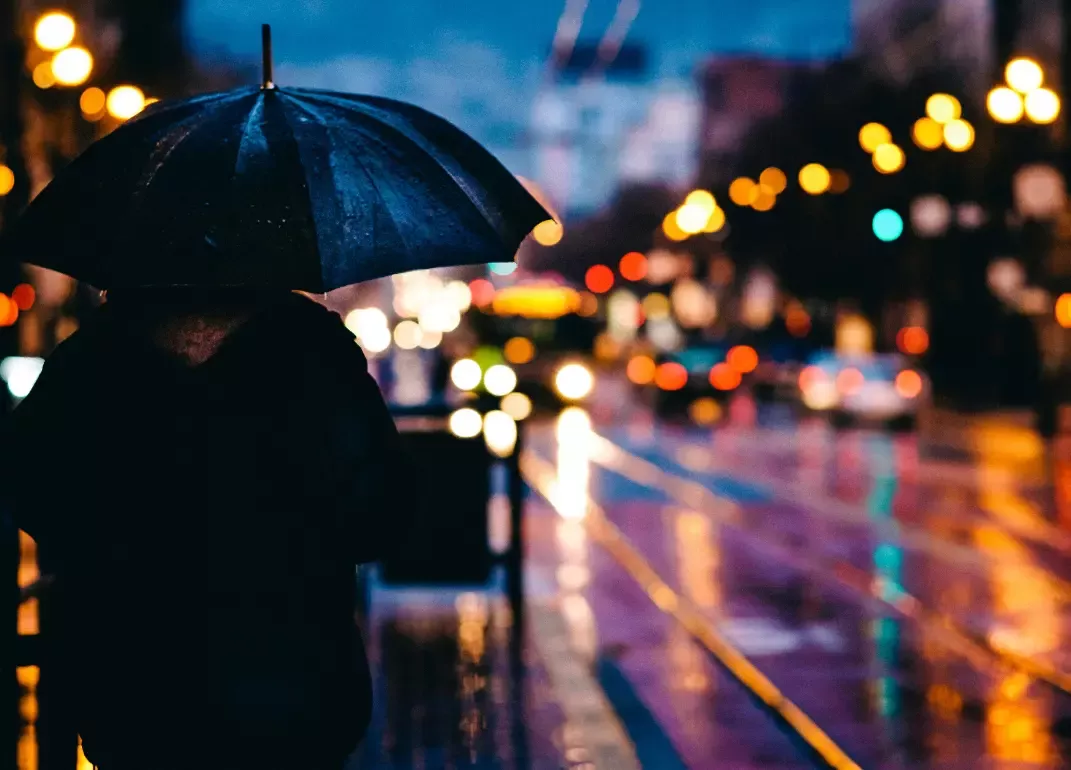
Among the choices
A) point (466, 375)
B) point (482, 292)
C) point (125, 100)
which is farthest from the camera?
point (482, 292)

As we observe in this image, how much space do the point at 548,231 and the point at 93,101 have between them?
49.7 metres

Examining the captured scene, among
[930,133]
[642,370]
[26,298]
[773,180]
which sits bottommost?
[642,370]

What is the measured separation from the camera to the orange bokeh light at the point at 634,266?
288 ft

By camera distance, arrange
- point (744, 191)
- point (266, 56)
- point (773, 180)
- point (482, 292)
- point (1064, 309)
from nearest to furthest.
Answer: point (266, 56), point (1064, 309), point (482, 292), point (773, 180), point (744, 191)

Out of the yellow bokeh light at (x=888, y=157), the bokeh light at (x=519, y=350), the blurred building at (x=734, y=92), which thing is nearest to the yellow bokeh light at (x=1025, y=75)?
the yellow bokeh light at (x=888, y=157)

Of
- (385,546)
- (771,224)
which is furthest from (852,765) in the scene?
(771,224)

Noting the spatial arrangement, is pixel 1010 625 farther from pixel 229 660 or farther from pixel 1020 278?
pixel 1020 278

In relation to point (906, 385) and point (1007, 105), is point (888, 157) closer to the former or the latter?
point (906, 385)

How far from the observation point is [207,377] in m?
3.83

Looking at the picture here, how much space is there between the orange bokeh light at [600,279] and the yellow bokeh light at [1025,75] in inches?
2891

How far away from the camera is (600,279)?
9469 cm

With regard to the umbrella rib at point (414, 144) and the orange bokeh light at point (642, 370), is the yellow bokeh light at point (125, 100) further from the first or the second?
the umbrella rib at point (414, 144)

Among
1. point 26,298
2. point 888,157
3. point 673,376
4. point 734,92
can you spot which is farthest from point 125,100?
point 734,92

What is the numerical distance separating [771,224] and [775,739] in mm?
47565
